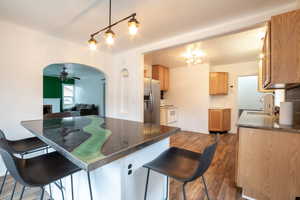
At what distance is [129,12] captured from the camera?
1.87 metres

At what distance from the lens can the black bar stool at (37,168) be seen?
0.79 meters

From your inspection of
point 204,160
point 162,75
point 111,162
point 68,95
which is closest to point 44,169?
point 111,162

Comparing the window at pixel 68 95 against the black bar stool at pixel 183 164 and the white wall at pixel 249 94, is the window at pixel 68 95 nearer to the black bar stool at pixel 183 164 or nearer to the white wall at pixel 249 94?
the black bar stool at pixel 183 164

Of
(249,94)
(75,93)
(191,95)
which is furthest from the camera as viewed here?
(75,93)

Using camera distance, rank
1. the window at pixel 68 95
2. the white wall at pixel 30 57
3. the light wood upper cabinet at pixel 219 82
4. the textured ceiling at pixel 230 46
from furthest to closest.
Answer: the window at pixel 68 95, the light wood upper cabinet at pixel 219 82, the textured ceiling at pixel 230 46, the white wall at pixel 30 57

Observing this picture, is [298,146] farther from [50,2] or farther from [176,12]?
[50,2]

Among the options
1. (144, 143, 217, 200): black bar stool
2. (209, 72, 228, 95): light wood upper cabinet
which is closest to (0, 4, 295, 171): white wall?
(144, 143, 217, 200): black bar stool

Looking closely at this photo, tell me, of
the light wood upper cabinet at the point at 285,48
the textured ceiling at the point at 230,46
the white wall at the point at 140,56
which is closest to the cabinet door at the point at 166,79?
the textured ceiling at the point at 230,46

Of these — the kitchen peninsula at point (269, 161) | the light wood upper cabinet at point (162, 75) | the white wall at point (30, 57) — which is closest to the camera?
the kitchen peninsula at point (269, 161)

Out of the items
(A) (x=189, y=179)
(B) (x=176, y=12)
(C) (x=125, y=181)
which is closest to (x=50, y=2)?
(B) (x=176, y=12)

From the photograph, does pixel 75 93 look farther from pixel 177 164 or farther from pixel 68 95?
pixel 177 164

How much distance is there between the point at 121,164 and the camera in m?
0.90

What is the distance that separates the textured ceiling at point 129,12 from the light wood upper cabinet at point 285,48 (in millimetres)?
586

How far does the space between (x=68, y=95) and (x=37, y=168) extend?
27.8 feet
